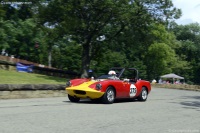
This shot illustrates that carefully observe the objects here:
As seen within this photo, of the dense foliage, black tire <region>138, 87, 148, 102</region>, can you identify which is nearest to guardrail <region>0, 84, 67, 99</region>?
black tire <region>138, 87, 148, 102</region>

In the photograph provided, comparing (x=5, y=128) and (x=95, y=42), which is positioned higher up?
(x=95, y=42)

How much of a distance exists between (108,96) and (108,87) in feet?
1.16

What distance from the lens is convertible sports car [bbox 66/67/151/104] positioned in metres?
12.7

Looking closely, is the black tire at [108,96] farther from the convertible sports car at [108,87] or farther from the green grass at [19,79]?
the green grass at [19,79]

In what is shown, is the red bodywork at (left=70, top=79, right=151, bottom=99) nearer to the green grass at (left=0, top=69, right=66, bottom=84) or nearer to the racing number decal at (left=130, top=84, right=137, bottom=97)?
the racing number decal at (left=130, top=84, right=137, bottom=97)

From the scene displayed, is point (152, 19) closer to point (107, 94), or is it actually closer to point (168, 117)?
point (107, 94)

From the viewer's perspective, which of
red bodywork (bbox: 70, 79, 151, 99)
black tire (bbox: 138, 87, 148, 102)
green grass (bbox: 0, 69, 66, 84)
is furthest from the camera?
green grass (bbox: 0, 69, 66, 84)

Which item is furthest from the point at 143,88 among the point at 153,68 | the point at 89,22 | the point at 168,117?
the point at 153,68

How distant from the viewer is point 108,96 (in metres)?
13.0

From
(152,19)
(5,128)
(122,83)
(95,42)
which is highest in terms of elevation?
(152,19)

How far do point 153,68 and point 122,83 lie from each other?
54041mm

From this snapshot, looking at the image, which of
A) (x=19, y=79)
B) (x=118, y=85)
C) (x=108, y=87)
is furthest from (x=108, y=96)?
(x=19, y=79)

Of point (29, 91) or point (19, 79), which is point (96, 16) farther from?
point (29, 91)

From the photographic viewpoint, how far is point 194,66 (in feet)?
281
